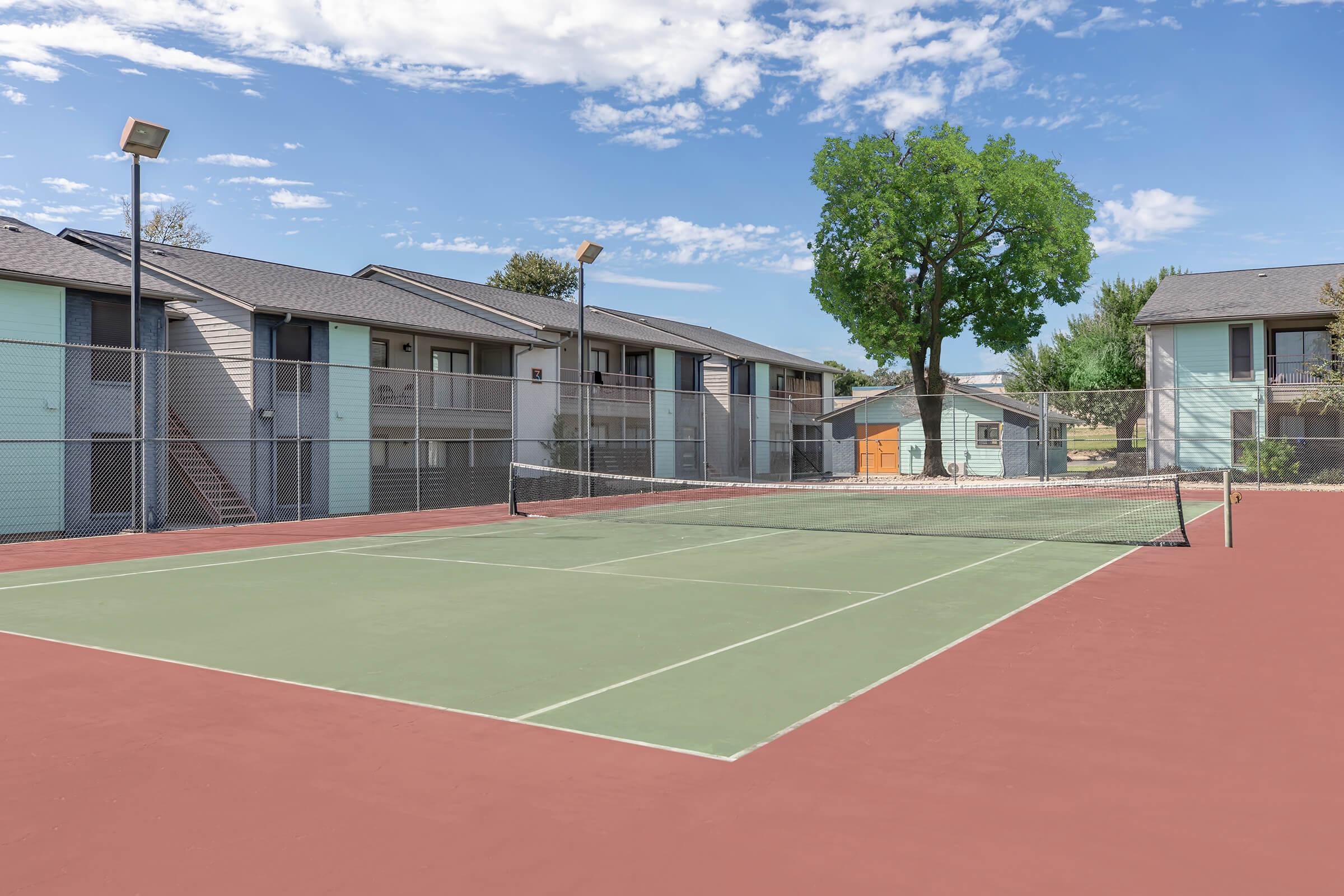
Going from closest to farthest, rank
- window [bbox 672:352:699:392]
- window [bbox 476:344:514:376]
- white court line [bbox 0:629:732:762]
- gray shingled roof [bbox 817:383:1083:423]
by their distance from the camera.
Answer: white court line [bbox 0:629:732:762], window [bbox 476:344:514:376], window [bbox 672:352:699:392], gray shingled roof [bbox 817:383:1083:423]

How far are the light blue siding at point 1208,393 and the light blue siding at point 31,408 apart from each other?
35.7 m

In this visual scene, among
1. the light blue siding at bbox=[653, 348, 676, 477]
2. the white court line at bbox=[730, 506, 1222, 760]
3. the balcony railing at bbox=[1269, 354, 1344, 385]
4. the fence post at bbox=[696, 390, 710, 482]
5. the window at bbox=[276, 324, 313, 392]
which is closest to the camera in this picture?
the white court line at bbox=[730, 506, 1222, 760]

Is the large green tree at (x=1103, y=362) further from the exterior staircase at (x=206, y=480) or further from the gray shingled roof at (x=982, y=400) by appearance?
the exterior staircase at (x=206, y=480)

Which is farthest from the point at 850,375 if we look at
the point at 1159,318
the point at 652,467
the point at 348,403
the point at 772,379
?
the point at 348,403

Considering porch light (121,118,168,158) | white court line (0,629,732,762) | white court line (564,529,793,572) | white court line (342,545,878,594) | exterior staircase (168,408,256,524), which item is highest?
porch light (121,118,168,158)

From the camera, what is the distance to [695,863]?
394cm

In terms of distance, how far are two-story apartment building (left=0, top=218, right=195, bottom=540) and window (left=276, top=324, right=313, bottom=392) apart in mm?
2916

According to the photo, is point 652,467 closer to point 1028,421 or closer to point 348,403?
point 348,403

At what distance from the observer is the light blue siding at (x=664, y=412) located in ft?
127

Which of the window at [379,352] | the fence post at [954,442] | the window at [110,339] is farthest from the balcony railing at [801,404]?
the window at [110,339]

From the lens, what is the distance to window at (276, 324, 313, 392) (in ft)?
84.4

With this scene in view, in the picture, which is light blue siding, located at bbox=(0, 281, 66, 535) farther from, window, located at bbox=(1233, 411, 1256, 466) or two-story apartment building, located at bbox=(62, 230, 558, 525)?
window, located at bbox=(1233, 411, 1256, 466)

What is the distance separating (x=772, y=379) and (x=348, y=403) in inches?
1150

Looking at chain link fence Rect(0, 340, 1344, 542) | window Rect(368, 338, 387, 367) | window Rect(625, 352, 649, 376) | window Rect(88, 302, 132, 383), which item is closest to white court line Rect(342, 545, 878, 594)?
chain link fence Rect(0, 340, 1344, 542)
